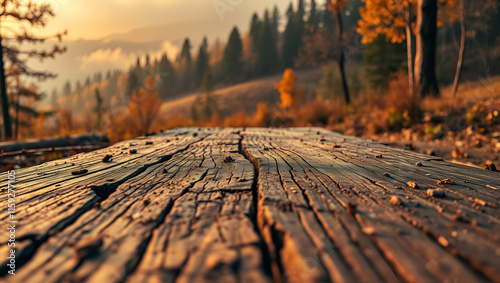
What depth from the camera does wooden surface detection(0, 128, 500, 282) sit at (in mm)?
550

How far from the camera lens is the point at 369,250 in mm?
603

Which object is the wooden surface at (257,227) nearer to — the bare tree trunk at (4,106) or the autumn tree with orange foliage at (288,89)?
the bare tree trunk at (4,106)

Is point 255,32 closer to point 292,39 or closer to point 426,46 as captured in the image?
point 292,39

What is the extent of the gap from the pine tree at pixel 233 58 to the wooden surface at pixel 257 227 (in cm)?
5895

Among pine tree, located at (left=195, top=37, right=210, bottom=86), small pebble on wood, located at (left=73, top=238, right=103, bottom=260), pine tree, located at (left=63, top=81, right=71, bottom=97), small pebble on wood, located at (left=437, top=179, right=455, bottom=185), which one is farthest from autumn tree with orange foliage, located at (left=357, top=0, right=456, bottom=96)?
pine tree, located at (left=63, top=81, right=71, bottom=97)

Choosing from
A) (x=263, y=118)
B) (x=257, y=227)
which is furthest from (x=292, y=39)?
(x=257, y=227)

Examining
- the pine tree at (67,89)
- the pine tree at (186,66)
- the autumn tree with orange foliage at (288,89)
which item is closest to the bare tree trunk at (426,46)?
the autumn tree with orange foliage at (288,89)

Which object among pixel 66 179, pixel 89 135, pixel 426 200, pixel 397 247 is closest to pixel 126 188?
pixel 66 179

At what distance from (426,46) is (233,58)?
53.9m

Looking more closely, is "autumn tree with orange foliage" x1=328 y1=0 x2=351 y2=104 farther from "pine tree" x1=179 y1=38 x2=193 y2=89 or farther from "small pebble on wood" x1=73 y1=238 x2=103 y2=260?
"pine tree" x1=179 y1=38 x2=193 y2=89

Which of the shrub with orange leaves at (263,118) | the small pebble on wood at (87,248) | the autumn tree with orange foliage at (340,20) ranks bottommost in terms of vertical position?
the small pebble on wood at (87,248)

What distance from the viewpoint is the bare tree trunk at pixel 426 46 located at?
7.66 m

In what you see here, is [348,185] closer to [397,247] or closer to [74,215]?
[397,247]

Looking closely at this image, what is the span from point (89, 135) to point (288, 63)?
6083 centimetres
